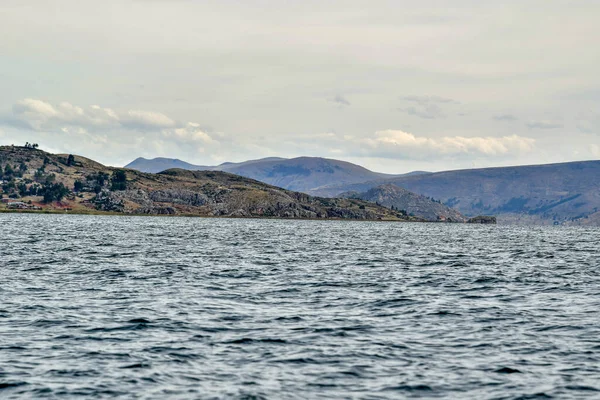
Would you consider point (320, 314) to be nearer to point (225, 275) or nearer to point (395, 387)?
point (395, 387)

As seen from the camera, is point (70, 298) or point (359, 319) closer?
point (359, 319)

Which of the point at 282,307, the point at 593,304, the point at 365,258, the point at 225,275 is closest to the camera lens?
the point at 282,307

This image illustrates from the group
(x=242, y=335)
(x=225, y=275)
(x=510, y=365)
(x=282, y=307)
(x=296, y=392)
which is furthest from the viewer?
(x=225, y=275)

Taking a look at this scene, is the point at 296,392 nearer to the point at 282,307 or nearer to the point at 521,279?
the point at 282,307

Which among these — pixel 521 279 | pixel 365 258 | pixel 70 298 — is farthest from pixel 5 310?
pixel 365 258

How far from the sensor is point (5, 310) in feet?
154

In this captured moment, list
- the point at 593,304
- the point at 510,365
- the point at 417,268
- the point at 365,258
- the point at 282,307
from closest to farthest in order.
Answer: the point at 510,365 < the point at 282,307 < the point at 593,304 < the point at 417,268 < the point at 365,258

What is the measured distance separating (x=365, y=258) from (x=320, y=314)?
5835 centimetres

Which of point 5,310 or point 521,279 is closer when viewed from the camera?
→ point 5,310

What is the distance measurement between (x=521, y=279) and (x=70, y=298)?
47.3 m

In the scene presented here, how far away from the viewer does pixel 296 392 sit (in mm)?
28469

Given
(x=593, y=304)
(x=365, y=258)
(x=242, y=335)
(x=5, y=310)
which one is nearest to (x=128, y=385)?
(x=242, y=335)

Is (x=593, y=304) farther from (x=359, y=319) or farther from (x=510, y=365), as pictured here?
(x=510, y=365)

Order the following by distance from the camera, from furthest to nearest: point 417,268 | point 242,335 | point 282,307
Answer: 1. point 417,268
2. point 282,307
3. point 242,335
